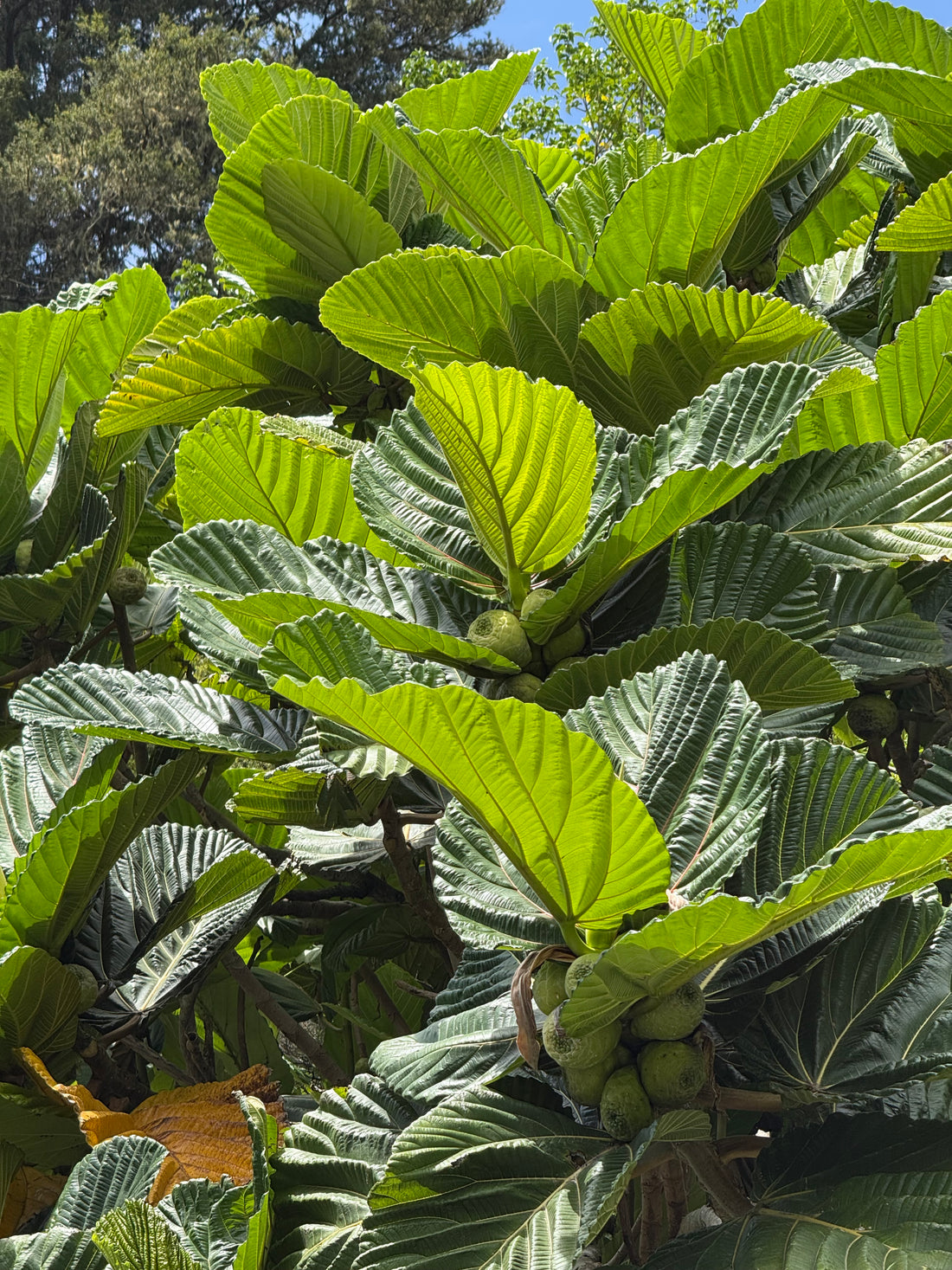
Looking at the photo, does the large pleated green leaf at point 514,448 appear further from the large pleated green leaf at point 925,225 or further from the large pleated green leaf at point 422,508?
the large pleated green leaf at point 925,225

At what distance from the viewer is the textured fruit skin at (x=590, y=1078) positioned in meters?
0.68

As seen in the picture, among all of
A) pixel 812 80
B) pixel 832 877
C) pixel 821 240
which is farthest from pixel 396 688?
pixel 821 240

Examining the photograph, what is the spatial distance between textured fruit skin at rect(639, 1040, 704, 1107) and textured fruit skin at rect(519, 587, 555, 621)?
0.29 meters

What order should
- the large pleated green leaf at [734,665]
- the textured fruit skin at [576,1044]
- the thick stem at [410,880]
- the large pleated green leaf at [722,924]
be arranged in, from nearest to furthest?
the large pleated green leaf at [722,924] < the textured fruit skin at [576,1044] < the large pleated green leaf at [734,665] < the thick stem at [410,880]

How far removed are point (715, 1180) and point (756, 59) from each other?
3.05 feet

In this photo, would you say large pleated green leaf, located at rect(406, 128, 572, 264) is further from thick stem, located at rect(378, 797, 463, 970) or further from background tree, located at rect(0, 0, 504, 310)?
background tree, located at rect(0, 0, 504, 310)

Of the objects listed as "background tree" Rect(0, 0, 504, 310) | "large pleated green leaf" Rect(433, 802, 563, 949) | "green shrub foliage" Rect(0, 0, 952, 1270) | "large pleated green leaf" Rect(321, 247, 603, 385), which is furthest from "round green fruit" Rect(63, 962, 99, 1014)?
"background tree" Rect(0, 0, 504, 310)

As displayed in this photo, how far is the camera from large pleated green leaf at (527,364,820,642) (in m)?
0.74

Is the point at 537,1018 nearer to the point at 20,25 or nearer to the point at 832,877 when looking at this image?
the point at 832,877

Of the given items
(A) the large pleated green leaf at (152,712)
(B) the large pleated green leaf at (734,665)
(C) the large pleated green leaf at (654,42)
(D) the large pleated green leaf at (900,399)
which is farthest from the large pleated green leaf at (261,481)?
(C) the large pleated green leaf at (654,42)

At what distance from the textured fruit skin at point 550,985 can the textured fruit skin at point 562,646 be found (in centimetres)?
23

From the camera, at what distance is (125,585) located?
133cm

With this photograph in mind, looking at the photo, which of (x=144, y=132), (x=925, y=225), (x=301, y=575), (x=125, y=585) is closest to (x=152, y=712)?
(x=301, y=575)

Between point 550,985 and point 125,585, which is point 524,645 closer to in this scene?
point 550,985
